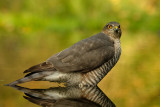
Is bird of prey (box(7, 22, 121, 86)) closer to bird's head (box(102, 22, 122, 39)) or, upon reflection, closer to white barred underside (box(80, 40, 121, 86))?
white barred underside (box(80, 40, 121, 86))

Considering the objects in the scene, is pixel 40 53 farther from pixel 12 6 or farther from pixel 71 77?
pixel 12 6

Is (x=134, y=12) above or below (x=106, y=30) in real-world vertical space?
above

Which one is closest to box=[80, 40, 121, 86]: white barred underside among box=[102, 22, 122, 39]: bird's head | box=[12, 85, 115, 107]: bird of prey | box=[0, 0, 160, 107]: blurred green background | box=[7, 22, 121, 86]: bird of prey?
box=[7, 22, 121, 86]: bird of prey

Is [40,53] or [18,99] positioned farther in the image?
[40,53]

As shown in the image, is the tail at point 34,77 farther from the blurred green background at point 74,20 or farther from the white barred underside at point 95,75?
the blurred green background at point 74,20

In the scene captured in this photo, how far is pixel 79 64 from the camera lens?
23.3 feet

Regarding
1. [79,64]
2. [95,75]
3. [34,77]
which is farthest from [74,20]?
[34,77]

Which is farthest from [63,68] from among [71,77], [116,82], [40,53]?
[40,53]

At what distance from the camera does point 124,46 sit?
1441 centimetres

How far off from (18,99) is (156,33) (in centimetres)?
1669

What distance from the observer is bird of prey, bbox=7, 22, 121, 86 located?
6.88m

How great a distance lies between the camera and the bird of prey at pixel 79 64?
688cm

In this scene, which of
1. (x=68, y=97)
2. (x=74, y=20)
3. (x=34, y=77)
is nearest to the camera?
(x=68, y=97)

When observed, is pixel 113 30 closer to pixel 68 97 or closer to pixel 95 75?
pixel 95 75
